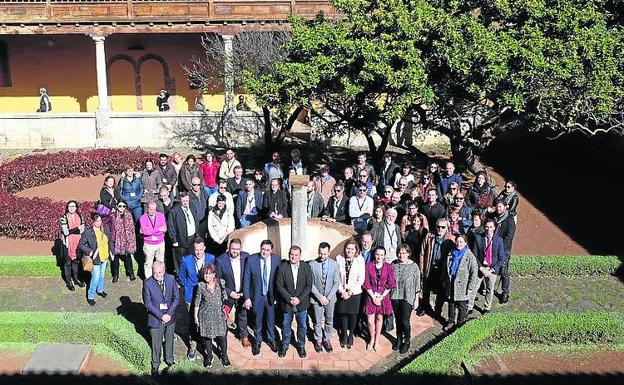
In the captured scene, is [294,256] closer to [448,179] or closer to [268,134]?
[448,179]

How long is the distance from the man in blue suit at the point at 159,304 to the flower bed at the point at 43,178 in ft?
20.0

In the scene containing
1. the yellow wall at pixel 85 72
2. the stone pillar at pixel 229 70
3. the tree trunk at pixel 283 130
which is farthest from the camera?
the yellow wall at pixel 85 72

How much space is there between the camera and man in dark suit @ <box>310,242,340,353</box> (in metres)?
9.40

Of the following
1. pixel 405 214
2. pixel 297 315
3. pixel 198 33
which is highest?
pixel 198 33

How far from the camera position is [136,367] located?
951 cm

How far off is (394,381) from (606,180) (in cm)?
1255

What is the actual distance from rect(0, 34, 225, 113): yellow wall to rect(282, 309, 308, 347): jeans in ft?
58.8

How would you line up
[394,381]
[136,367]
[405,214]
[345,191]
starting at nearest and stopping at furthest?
[394,381] < [136,367] < [405,214] < [345,191]

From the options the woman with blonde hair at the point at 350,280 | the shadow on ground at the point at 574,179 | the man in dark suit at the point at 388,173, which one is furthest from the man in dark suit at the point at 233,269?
the shadow on ground at the point at 574,179

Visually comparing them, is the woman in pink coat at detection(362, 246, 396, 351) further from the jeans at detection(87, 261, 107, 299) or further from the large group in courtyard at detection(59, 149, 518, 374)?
the jeans at detection(87, 261, 107, 299)

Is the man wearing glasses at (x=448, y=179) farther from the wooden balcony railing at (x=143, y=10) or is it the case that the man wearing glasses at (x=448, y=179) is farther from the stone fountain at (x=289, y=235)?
the wooden balcony railing at (x=143, y=10)

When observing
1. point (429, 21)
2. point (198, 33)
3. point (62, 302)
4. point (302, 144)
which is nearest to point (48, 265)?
point (62, 302)

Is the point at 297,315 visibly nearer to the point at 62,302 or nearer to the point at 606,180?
the point at 62,302

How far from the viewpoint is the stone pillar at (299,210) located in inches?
407
